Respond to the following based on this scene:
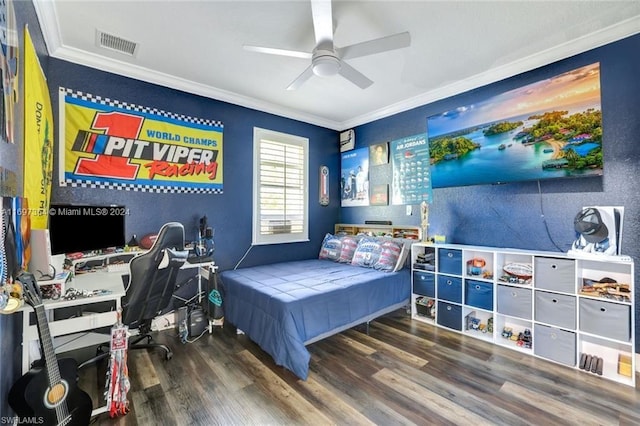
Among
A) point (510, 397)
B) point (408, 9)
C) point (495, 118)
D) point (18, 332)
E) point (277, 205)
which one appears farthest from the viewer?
point (277, 205)

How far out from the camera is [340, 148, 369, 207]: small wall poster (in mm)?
4574

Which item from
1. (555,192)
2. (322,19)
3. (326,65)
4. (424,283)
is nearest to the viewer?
(322,19)

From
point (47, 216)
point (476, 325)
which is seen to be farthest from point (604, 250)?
point (47, 216)

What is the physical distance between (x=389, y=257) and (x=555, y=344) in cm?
169

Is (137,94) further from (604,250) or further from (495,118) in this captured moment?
(604,250)

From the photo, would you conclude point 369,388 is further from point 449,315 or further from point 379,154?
point 379,154

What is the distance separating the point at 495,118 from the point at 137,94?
3.83 metres

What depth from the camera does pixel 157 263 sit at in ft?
7.43

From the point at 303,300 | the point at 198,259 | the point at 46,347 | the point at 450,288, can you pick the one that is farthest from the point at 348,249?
the point at 46,347

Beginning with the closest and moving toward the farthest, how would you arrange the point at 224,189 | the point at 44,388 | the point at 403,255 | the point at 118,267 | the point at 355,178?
the point at 44,388 → the point at 118,267 → the point at 403,255 → the point at 224,189 → the point at 355,178

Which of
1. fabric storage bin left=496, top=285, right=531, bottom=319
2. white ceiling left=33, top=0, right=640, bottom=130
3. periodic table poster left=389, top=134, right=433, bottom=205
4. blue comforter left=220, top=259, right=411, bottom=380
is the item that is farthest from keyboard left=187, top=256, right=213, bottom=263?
fabric storage bin left=496, top=285, right=531, bottom=319

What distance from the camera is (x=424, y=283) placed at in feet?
11.0

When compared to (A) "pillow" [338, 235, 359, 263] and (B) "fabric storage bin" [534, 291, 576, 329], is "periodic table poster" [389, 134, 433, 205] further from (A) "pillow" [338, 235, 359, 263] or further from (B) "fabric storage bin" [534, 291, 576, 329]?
(B) "fabric storage bin" [534, 291, 576, 329]

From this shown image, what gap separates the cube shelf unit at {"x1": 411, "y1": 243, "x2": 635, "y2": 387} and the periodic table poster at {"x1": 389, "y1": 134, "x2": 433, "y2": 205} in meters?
0.86
